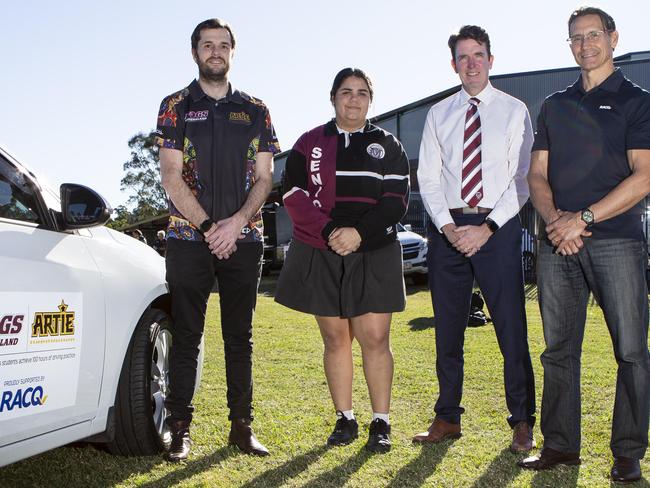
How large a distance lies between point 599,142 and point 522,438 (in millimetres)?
1589

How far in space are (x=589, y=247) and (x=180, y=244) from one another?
202cm

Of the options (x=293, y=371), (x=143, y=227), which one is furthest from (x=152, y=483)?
(x=143, y=227)

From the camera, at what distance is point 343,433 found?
3955mm

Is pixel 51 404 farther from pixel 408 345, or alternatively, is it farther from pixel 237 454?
pixel 408 345

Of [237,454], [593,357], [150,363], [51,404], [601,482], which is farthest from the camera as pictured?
[593,357]

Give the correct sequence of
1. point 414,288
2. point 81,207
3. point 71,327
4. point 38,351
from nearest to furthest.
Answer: point 38,351, point 71,327, point 81,207, point 414,288

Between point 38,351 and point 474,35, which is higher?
point 474,35

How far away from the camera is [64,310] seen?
2859mm

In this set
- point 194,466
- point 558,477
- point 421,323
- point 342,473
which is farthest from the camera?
point 421,323

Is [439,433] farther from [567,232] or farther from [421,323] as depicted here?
[421,323]

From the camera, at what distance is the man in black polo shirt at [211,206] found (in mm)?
3699

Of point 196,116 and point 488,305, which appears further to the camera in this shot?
point 488,305

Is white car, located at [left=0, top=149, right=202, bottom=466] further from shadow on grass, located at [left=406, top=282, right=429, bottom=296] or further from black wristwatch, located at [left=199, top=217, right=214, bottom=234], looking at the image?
shadow on grass, located at [left=406, top=282, right=429, bottom=296]

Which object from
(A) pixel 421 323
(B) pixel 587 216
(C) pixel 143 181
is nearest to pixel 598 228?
(B) pixel 587 216
